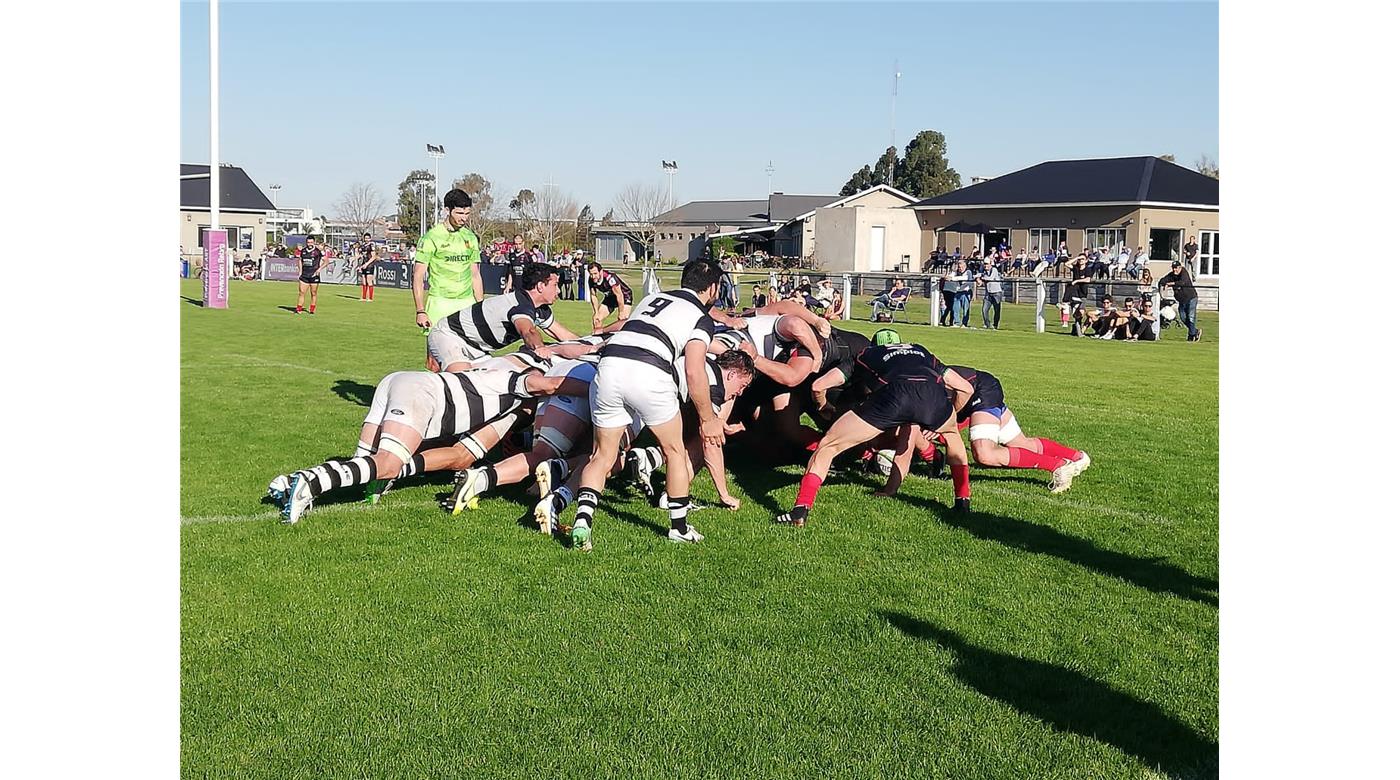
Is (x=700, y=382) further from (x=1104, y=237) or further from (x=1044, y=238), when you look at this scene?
(x=1044, y=238)

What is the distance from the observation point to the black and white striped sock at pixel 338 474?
7520 millimetres

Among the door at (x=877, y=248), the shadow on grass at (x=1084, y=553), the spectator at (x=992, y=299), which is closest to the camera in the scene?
the shadow on grass at (x=1084, y=553)

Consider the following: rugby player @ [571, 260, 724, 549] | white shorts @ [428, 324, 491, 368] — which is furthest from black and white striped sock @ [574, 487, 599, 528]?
white shorts @ [428, 324, 491, 368]

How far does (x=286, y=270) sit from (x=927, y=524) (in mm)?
47745

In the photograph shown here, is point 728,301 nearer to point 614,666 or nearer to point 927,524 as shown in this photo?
point 927,524

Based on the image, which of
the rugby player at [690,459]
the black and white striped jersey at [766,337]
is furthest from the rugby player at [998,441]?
the rugby player at [690,459]

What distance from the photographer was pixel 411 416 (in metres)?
7.94

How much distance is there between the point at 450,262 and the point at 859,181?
109872mm

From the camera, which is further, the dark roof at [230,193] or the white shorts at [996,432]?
the dark roof at [230,193]

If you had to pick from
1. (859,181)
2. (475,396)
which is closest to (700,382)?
(475,396)

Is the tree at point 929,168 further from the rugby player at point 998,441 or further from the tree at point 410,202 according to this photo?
the rugby player at point 998,441

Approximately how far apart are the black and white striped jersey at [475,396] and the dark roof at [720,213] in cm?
9017

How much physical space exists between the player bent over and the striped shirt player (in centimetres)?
191
